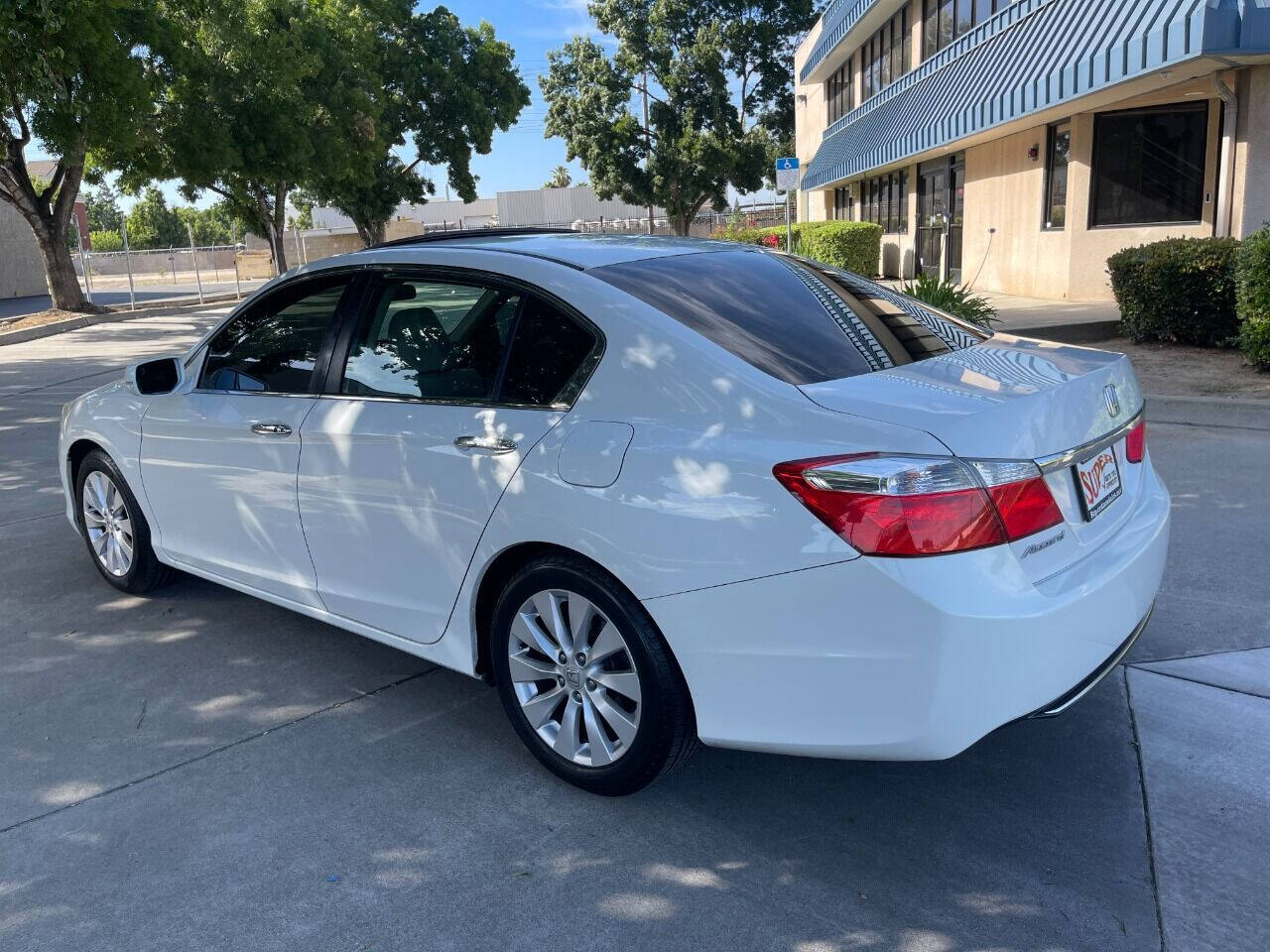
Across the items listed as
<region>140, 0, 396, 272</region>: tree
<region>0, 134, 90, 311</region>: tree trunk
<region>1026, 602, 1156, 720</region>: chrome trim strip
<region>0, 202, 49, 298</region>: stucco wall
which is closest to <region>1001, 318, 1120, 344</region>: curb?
<region>1026, 602, 1156, 720</region>: chrome trim strip

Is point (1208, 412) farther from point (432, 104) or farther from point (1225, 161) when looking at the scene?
point (432, 104)

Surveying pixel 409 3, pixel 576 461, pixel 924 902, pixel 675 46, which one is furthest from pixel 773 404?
pixel 675 46

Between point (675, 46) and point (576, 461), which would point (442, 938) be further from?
point (675, 46)

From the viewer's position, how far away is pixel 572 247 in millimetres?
3701

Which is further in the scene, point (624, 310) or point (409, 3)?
point (409, 3)

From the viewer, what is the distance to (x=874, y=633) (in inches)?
101

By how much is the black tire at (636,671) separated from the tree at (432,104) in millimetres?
34803

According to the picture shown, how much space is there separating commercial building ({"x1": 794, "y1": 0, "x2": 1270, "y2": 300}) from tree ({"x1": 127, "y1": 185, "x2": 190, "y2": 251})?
219 feet

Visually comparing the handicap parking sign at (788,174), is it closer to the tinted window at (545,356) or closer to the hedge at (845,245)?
the hedge at (845,245)

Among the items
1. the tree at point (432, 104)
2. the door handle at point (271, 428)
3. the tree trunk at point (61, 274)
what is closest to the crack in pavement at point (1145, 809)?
the door handle at point (271, 428)

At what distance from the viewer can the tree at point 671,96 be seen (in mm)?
48875

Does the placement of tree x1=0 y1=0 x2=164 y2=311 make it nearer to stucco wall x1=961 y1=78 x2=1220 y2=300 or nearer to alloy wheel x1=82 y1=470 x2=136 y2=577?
alloy wheel x1=82 y1=470 x2=136 y2=577

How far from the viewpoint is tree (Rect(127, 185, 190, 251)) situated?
7825 centimetres

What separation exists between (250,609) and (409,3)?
123 feet
